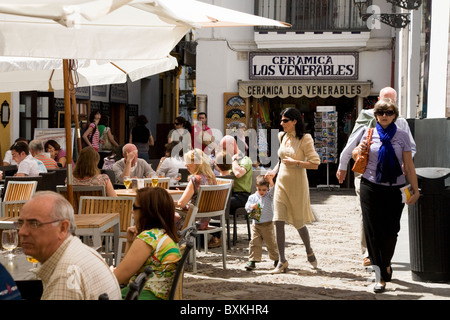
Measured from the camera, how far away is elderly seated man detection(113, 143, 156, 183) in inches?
423

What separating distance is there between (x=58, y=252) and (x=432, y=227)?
17.3 feet

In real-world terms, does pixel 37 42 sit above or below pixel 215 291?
above

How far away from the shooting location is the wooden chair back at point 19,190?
364 inches

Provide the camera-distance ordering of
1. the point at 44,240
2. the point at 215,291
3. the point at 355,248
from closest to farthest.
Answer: the point at 44,240 → the point at 215,291 → the point at 355,248

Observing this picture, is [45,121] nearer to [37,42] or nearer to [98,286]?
[37,42]

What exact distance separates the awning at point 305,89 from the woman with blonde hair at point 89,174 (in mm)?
13786

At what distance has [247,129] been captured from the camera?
22312 mm

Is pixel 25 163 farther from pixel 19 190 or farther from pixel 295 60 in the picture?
pixel 295 60

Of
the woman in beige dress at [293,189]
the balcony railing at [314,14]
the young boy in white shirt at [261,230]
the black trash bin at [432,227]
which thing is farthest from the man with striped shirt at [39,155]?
the balcony railing at [314,14]

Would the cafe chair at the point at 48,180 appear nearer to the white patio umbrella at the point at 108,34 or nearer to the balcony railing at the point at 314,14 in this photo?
the white patio umbrella at the point at 108,34

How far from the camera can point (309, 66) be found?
73.1ft

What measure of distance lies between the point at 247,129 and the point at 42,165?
11091mm

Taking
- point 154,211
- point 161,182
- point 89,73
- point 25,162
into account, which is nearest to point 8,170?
point 25,162

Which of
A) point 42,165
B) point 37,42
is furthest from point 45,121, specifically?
point 37,42
